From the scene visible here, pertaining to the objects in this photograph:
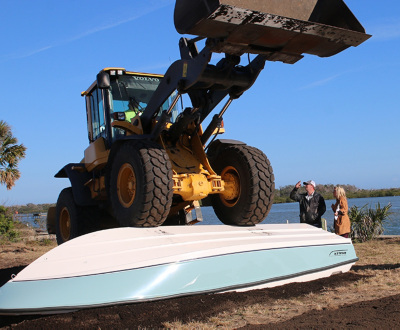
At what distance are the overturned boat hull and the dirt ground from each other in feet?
0.50

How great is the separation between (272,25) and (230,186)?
7.88 ft

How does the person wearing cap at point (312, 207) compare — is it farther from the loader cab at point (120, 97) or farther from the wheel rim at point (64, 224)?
the wheel rim at point (64, 224)

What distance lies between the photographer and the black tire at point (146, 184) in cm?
472

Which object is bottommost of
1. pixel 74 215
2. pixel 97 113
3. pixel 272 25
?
pixel 74 215

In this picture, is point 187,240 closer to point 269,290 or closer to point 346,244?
point 269,290

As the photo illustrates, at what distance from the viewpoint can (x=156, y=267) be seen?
3.91 m

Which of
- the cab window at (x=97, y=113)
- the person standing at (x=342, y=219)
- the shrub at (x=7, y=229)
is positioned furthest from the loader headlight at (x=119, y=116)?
the shrub at (x=7, y=229)

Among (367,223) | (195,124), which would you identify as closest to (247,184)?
(195,124)

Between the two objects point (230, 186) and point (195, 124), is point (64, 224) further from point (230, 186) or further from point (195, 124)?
point (230, 186)

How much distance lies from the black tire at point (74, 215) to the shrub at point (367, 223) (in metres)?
7.86

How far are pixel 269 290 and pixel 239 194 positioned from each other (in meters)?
1.38

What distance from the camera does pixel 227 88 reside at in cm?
507

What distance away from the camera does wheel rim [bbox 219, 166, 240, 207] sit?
5.62 meters

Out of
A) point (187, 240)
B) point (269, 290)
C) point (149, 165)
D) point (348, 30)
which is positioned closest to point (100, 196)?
point (149, 165)
